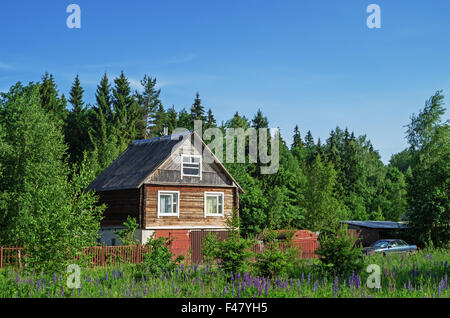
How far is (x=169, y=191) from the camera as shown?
34.4 meters

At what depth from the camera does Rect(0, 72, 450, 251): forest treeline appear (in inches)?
1096

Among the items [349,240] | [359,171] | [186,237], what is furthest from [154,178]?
[359,171]

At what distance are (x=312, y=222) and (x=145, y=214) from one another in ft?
80.2

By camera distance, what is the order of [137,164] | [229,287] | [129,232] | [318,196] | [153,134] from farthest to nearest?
1. [153,134]
2. [318,196]
3. [137,164]
4. [129,232]
5. [229,287]

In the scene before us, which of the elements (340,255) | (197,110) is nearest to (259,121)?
(197,110)

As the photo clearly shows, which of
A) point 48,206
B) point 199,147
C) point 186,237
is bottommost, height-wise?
point 186,237

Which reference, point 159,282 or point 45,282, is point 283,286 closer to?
point 159,282

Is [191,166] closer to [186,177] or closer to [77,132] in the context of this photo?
[186,177]

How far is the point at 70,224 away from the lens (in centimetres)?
1442

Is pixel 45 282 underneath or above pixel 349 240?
underneath

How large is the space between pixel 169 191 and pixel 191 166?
8.80 feet

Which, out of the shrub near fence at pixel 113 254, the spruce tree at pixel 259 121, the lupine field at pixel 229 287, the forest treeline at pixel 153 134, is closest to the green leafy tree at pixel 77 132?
the forest treeline at pixel 153 134

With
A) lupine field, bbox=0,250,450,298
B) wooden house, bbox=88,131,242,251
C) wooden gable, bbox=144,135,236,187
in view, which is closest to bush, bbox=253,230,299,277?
lupine field, bbox=0,250,450,298

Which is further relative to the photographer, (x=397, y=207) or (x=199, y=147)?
(x=397, y=207)
